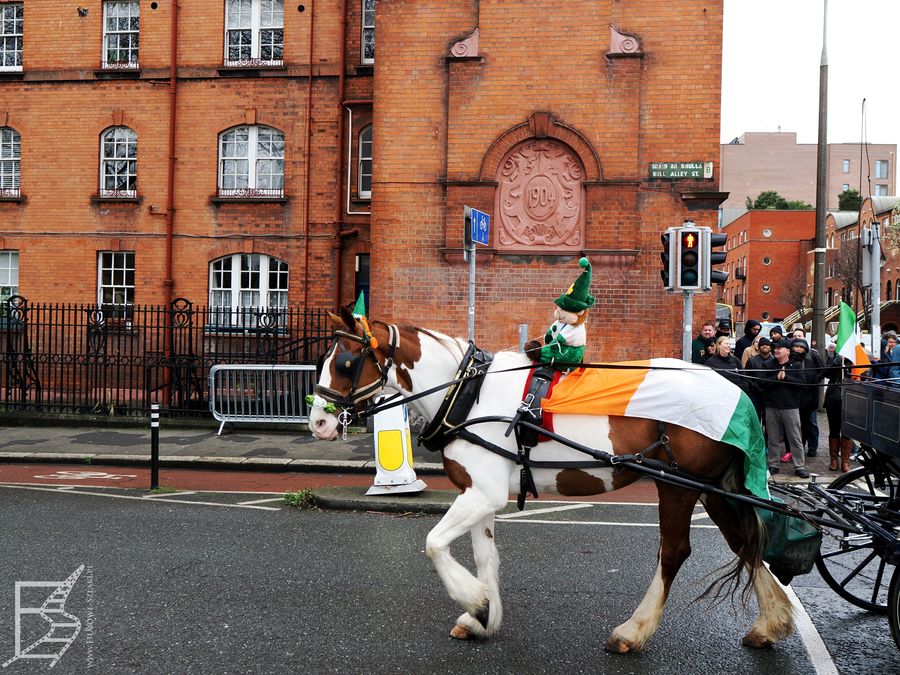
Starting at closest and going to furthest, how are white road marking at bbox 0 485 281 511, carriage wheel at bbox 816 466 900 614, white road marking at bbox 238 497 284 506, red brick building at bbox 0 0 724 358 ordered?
carriage wheel at bbox 816 466 900 614
white road marking at bbox 0 485 281 511
white road marking at bbox 238 497 284 506
red brick building at bbox 0 0 724 358

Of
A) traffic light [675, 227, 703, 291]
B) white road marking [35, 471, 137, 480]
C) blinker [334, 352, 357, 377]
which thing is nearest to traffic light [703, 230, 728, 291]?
traffic light [675, 227, 703, 291]

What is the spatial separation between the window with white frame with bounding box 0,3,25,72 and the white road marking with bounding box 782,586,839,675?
20.6m

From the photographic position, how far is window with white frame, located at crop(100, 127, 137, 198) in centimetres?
1866

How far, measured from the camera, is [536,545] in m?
7.05

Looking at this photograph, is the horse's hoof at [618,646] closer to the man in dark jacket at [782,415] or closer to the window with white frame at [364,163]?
the man in dark jacket at [782,415]

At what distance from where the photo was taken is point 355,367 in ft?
16.5

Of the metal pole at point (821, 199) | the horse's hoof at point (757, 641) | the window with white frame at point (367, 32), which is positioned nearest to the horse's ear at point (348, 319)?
the horse's hoof at point (757, 641)

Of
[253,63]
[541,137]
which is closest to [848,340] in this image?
[541,137]

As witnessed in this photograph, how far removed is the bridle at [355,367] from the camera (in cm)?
499

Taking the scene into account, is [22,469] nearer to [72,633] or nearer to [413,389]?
[72,633]

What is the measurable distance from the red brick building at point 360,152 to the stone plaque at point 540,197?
0.14ft

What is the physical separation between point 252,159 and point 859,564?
1588 cm

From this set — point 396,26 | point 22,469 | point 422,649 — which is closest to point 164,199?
point 396,26

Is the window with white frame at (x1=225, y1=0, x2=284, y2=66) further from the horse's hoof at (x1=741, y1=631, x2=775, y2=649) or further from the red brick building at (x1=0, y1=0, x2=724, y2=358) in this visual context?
the horse's hoof at (x1=741, y1=631, x2=775, y2=649)
